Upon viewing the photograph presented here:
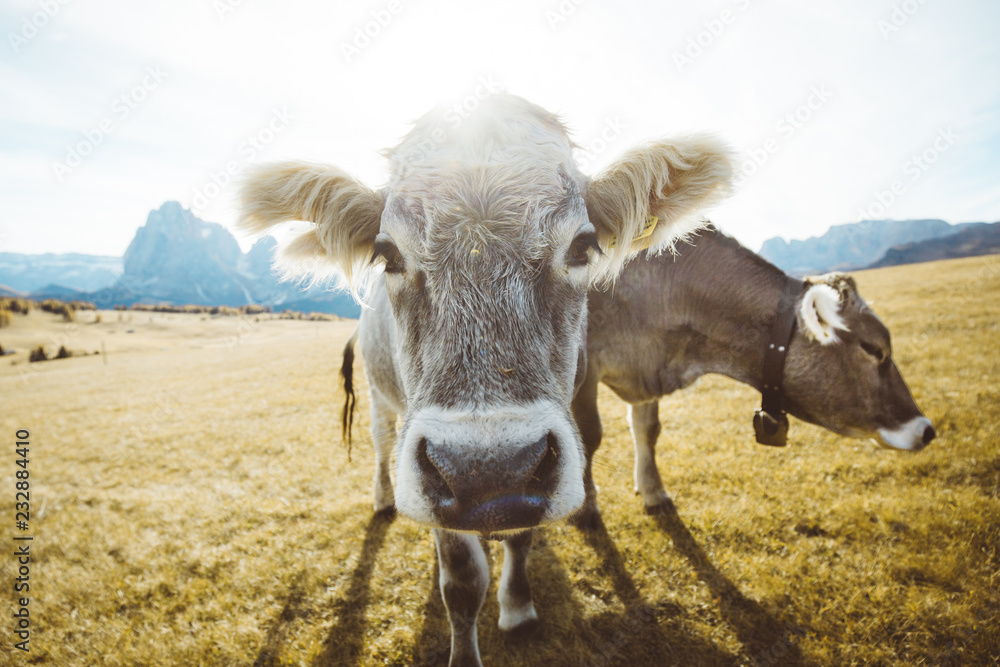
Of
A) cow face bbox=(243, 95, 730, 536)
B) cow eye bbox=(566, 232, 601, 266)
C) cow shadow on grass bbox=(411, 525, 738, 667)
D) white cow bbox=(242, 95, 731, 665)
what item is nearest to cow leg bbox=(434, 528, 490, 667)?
white cow bbox=(242, 95, 731, 665)

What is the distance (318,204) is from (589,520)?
3.87 m

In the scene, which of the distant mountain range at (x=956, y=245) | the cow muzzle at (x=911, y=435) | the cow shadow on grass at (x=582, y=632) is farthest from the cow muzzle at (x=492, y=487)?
the distant mountain range at (x=956, y=245)

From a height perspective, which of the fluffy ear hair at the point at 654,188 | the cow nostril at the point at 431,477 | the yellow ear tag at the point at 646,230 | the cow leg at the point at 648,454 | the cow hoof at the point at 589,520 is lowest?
the cow hoof at the point at 589,520

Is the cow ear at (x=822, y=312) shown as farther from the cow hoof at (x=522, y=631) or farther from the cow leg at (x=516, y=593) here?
the cow hoof at (x=522, y=631)

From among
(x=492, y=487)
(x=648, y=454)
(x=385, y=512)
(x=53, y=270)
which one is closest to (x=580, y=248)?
(x=492, y=487)

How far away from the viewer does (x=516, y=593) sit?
122 inches

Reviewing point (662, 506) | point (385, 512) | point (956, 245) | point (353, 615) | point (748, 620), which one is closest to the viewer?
point (748, 620)

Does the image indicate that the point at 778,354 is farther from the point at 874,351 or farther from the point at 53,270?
the point at 53,270

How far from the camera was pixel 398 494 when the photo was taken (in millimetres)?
1567

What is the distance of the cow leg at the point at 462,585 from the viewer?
2.60m

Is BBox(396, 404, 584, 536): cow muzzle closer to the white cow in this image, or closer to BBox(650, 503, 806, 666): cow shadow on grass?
the white cow

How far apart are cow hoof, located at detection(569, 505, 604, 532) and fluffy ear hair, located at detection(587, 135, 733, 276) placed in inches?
112

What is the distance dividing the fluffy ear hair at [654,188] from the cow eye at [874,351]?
2.05 m

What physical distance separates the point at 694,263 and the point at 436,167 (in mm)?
2737
